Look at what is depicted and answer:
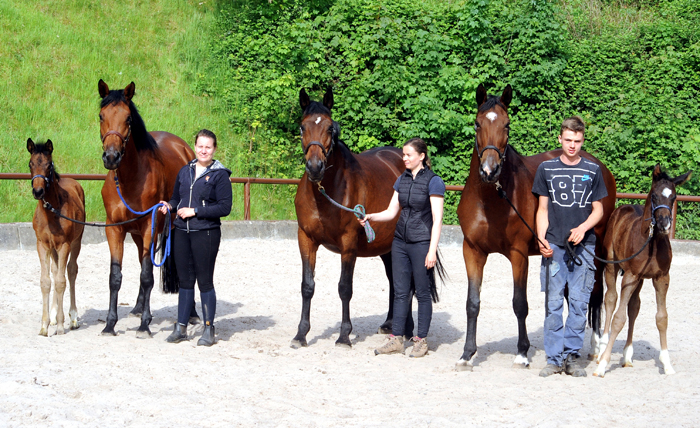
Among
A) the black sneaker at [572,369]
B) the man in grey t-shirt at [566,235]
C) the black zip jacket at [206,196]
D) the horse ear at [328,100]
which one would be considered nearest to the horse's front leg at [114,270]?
the black zip jacket at [206,196]

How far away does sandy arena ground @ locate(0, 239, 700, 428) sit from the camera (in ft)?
12.2

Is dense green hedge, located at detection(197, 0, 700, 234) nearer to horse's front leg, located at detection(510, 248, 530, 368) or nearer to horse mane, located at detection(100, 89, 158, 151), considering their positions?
horse mane, located at detection(100, 89, 158, 151)

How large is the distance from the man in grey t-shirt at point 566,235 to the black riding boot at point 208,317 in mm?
2882

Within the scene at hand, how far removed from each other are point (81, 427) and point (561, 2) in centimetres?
1514

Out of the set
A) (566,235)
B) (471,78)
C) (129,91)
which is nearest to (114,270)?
(129,91)

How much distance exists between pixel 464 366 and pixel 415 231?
3.88ft

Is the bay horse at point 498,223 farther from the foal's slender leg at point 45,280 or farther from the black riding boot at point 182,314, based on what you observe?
the foal's slender leg at point 45,280

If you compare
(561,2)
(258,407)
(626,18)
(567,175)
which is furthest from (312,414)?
(561,2)

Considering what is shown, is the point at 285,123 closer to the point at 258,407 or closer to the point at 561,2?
the point at 561,2

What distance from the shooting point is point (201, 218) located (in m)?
5.42

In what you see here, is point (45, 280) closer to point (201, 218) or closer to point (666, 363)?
point (201, 218)

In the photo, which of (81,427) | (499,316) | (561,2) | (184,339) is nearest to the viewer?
(81,427)

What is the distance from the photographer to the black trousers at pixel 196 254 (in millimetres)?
5488

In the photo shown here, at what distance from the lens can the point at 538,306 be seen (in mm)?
8039
